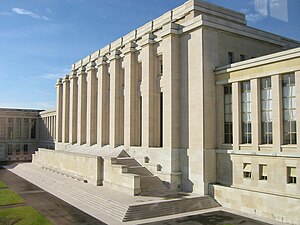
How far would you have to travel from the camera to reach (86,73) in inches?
2245

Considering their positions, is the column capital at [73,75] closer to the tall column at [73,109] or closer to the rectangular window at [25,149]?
the tall column at [73,109]

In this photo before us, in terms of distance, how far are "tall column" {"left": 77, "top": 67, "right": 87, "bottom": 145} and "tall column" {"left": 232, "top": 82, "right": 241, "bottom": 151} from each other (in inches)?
1274

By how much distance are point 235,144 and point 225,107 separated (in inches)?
158

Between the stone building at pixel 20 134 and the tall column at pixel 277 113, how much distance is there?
6301cm

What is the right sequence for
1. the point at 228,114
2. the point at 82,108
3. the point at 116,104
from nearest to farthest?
the point at 228,114, the point at 116,104, the point at 82,108

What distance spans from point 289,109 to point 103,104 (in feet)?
95.2

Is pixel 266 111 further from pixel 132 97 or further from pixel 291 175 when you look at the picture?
pixel 132 97

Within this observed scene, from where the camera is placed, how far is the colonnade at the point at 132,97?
34438mm

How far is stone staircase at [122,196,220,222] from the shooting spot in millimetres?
25453

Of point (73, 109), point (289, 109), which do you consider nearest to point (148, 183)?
point (289, 109)

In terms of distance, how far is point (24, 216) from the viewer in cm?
2605

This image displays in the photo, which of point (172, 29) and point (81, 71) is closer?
point (172, 29)

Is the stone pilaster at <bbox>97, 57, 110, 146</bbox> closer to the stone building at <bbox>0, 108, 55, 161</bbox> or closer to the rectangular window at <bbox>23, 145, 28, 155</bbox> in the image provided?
the stone building at <bbox>0, 108, 55, 161</bbox>

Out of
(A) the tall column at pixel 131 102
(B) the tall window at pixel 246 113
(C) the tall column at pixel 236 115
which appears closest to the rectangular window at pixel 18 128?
(A) the tall column at pixel 131 102
